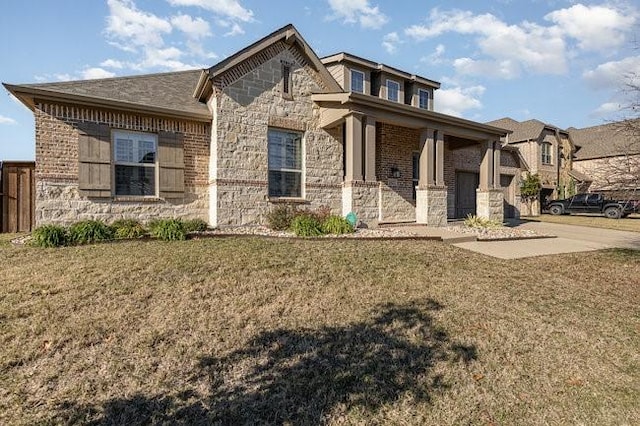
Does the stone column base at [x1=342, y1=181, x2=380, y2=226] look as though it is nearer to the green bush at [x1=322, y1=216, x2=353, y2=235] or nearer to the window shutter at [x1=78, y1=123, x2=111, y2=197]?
the green bush at [x1=322, y1=216, x2=353, y2=235]

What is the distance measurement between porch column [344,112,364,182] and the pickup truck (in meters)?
17.2

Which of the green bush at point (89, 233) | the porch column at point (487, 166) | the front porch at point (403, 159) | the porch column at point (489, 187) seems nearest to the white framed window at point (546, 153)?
the front porch at point (403, 159)

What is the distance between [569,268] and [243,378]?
7.07 meters

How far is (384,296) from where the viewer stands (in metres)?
5.09

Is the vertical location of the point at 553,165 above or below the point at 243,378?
above

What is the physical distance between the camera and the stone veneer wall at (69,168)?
8.47 metres

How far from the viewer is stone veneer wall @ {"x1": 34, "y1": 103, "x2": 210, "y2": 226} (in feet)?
27.8

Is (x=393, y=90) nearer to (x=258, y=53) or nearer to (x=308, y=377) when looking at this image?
Answer: (x=258, y=53)

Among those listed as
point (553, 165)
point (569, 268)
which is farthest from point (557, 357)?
point (553, 165)

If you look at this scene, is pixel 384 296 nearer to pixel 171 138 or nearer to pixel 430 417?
pixel 430 417

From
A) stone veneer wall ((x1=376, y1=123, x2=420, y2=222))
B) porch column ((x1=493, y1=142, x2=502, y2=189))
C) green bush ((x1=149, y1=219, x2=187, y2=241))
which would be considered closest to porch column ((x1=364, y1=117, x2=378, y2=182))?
stone veneer wall ((x1=376, y1=123, x2=420, y2=222))

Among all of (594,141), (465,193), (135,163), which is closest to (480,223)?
(465,193)

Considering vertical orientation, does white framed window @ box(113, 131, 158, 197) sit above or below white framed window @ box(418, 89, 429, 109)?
below

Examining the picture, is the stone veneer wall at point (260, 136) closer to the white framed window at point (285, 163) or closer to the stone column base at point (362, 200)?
the white framed window at point (285, 163)
